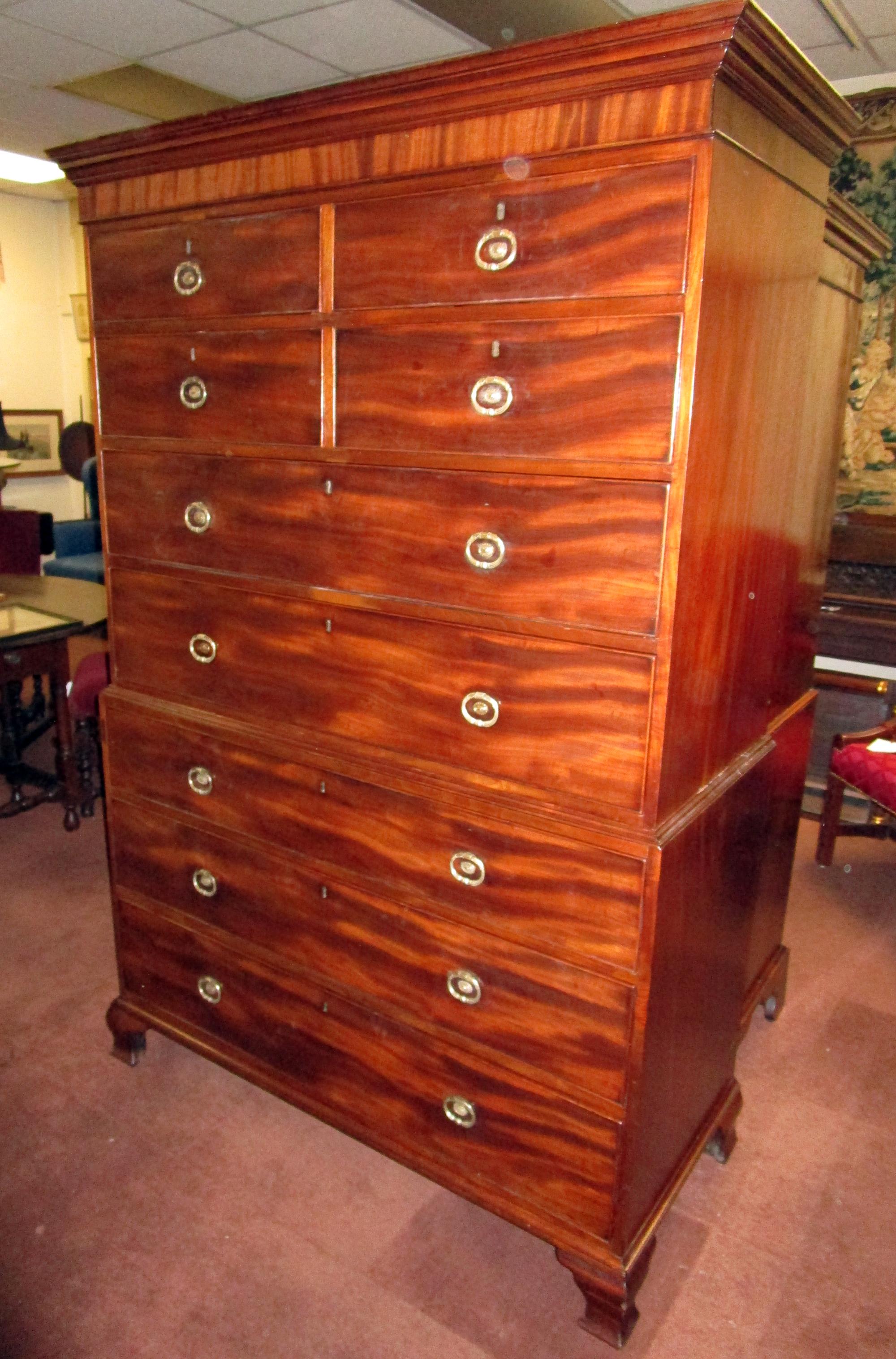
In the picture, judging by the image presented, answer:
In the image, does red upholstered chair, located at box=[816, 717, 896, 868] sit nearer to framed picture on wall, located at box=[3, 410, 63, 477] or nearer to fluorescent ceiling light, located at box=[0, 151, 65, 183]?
fluorescent ceiling light, located at box=[0, 151, 65, 183]

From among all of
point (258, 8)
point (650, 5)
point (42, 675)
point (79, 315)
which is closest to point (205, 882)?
point (42, 675)

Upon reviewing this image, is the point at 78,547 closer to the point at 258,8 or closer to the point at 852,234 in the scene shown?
the point at 258,8

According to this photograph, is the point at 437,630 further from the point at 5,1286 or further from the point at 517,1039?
the point at 5,1286

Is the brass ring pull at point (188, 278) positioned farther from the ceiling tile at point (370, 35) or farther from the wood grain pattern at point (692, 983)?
the ceiling tile at point (370, 35)

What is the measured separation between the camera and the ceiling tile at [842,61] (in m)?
3.80

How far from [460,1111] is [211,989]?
683 mm

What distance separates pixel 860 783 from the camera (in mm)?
3188

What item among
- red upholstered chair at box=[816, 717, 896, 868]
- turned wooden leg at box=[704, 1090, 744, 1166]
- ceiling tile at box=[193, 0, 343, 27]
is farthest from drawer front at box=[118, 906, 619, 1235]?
ceiling tile at box=[193, 0, 343, 27]

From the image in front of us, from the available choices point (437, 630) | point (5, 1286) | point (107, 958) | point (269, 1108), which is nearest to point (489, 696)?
point (437, 630)

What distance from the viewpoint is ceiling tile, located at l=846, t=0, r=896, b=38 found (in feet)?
11.1

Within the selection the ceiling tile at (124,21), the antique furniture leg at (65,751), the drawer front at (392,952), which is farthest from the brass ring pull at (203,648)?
the ceiling tile at (124,21)

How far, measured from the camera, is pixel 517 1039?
5.45 feet

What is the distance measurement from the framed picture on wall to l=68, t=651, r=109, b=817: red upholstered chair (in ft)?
Result: 14.6

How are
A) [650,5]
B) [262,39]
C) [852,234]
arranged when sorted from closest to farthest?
1. [852,234]
2. [650,5]
3. [262,39]
